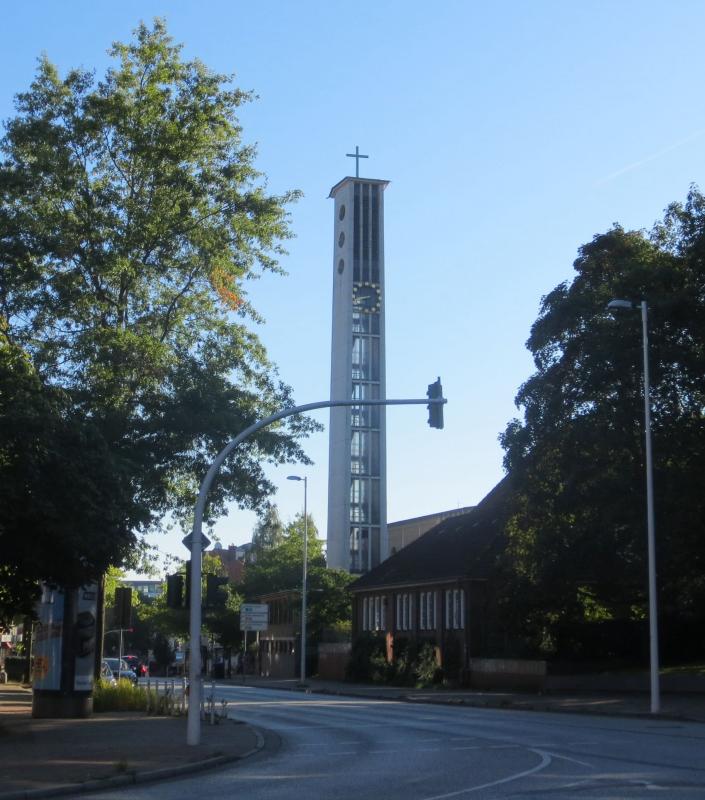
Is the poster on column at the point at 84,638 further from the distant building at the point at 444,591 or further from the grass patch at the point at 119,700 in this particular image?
the distant building at the point at 444,591

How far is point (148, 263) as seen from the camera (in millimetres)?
32375

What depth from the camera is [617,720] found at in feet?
92.5

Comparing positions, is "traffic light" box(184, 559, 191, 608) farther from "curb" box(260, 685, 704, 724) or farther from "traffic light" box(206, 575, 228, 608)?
"curb" box(260, 685, 704, 724)

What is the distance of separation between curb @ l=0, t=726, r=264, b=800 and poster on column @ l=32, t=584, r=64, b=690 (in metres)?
10.2

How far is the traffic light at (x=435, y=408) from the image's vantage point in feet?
68.5

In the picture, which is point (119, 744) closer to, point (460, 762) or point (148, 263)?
point (460, 762)

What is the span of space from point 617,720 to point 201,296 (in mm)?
16655

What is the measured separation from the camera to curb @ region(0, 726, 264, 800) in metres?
13.5

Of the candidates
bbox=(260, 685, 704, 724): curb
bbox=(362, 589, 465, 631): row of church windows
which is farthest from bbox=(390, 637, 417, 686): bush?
bbox=(260, 685, 704, 724): curb

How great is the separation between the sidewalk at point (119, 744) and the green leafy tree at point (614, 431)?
4.83m

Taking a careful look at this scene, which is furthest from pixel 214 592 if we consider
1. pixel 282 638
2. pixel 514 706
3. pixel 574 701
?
pixel 282 638

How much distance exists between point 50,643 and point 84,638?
1125 millimetres

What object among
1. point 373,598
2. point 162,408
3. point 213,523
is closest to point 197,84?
point 162,408

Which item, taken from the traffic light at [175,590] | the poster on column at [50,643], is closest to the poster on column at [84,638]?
the poster on column at [50,643]
